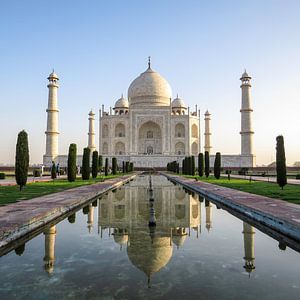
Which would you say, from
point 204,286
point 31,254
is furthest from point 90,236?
point 204,286

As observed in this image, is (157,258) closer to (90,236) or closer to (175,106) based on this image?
(90,236)

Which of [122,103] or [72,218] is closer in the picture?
[72,218]

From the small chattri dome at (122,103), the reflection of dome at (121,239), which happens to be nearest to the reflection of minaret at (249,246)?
the reflection of dome at (121,239)

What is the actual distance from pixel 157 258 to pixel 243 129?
29.4 metres

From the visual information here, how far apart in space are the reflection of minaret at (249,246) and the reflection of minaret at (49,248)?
1650 mm

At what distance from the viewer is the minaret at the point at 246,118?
101ft

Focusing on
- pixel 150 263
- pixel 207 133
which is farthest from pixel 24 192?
pixel 207 133

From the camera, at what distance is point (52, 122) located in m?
30.1

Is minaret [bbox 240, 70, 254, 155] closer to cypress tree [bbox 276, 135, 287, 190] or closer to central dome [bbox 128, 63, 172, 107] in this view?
central dome [bbox 128, 63, 172, 107]

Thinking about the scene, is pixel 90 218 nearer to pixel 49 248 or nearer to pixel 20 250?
pixel 49 248

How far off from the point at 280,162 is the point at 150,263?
27.8 feet

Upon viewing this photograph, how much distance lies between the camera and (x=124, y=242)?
3.61 metres

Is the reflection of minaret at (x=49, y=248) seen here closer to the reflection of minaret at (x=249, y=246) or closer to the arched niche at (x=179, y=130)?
the reflection of minaret at (x=249, y=246)

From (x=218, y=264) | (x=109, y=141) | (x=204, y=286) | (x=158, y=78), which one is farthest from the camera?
(x=158, y=78)
